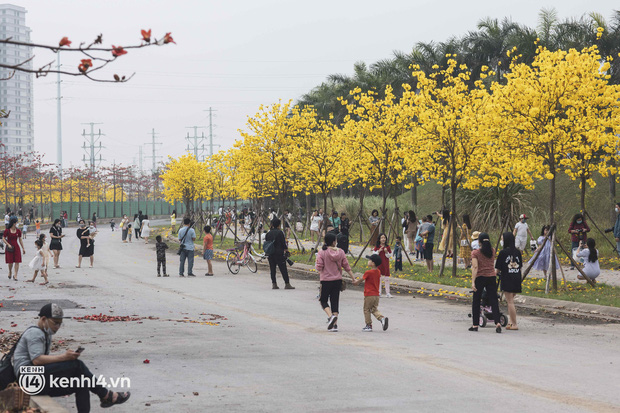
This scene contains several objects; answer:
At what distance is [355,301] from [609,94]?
849cm

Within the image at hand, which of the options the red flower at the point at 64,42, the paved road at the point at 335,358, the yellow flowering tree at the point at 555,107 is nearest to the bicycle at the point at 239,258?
the paved road at the point at 335,358

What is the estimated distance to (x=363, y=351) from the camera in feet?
36.9

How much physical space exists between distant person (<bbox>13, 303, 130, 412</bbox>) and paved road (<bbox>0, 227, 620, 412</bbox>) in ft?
1.75

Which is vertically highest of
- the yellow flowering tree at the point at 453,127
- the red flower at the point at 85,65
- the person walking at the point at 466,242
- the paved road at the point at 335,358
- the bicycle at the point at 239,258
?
the yellow flowering tree at the point at 453,127

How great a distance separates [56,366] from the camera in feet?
23.9

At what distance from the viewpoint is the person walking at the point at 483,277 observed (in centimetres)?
1358

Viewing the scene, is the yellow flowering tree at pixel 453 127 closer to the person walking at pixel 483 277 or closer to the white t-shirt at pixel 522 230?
the white t-shirt at pixel 522 230

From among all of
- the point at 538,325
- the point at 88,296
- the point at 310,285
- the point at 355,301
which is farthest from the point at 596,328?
the point at 88,296

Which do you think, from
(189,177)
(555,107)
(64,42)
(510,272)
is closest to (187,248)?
(555,107)

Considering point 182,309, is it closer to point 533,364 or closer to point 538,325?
point 538,325

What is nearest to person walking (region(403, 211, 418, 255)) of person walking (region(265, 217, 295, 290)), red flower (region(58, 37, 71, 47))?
person walking (region(265, 217, 295, 290))

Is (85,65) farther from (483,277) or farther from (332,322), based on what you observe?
(483,277)

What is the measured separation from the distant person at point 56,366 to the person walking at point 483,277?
7.79 metres

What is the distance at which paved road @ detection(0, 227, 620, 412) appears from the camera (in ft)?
26.5
